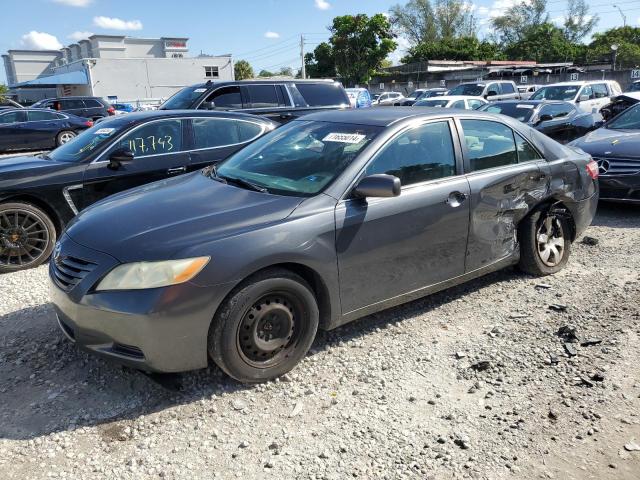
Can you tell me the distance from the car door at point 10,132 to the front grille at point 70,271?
15822 millimetres

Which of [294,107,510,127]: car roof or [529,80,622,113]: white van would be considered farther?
[529,80,622,113]: white van

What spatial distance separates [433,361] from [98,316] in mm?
2124

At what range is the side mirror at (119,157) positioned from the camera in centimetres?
577

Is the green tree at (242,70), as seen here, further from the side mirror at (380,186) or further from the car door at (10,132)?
the side mirror at (380,186)

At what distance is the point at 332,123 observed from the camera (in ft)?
13.9

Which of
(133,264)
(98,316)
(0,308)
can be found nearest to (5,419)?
(98,316)

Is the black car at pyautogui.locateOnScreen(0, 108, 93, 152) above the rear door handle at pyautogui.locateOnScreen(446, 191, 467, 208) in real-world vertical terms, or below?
above

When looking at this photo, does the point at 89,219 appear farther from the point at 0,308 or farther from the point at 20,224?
the point at 20,224

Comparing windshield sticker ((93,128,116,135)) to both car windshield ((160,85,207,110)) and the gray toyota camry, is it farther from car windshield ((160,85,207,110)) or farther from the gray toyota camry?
car windshield ((160,85,207,110))

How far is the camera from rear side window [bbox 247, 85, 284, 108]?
33.6 feet

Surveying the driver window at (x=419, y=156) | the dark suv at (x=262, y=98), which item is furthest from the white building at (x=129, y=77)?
the driver window at (x=419, y=156)

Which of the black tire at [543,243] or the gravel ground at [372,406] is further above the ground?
the black tire at [543,243]

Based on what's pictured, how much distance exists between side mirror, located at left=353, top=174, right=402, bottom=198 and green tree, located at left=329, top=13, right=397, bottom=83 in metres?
54.2

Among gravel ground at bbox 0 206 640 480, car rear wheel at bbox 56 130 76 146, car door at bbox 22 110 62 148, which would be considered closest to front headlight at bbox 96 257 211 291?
gravel ground at bbox 0 206 640 480
